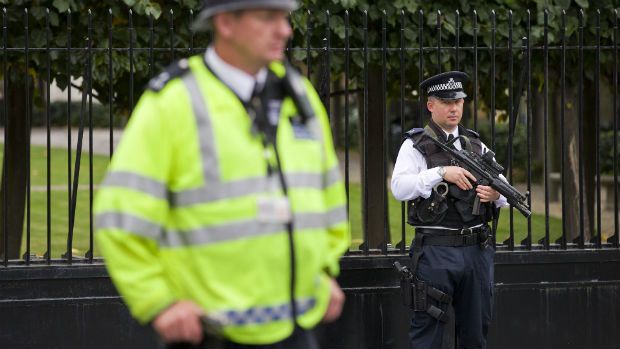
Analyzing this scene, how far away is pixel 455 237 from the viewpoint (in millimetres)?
6539

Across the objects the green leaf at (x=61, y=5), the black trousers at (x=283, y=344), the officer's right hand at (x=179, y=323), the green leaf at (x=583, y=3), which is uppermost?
the green leaf at (x=583, y=3)

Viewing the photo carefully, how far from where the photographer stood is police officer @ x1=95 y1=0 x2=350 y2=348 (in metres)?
3.36

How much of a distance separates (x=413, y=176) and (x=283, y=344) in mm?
3017

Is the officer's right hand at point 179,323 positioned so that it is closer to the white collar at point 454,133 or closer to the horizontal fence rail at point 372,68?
the white collar at point 454,133

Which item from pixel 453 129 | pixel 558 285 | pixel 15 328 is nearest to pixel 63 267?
pixel 15 328

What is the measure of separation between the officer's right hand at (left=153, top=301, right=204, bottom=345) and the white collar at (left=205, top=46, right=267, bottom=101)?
2.02 feet

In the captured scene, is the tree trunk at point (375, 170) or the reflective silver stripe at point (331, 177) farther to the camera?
the tree trunk at point (375, 170)

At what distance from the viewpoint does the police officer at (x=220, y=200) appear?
11.0 feet

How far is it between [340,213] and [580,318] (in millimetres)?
4538

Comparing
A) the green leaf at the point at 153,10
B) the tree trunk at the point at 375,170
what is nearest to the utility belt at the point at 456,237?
the tree trunk at the point at 375,170

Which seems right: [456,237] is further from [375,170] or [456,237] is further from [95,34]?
[95,34]

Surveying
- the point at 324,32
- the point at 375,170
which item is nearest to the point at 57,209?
the point at 375,170

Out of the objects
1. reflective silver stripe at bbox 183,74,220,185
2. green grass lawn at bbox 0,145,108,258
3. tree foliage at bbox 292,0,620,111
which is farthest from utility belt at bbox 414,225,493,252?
green grass lawn at bbox 0,145,108,258

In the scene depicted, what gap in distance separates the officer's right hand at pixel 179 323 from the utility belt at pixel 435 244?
3.33 metres
